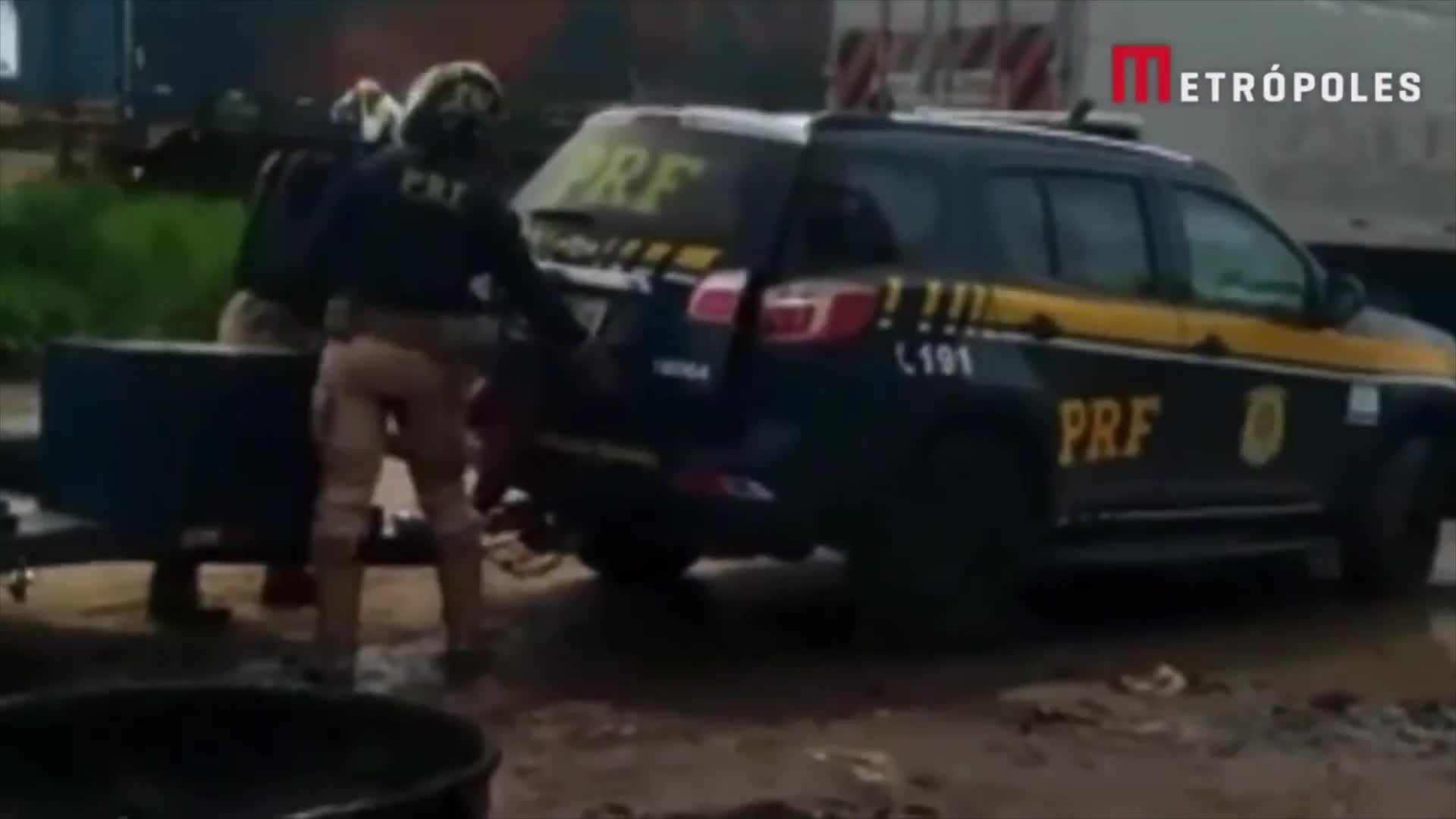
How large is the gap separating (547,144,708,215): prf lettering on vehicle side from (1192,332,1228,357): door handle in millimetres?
2041

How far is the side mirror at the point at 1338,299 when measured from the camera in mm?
11148

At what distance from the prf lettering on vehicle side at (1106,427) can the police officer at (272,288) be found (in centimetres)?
247

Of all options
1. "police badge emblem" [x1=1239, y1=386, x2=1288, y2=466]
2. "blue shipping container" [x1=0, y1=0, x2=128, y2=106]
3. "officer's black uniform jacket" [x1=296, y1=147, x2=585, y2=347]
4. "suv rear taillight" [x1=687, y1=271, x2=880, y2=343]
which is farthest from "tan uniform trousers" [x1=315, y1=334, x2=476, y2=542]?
"blue shipping container" [x1=0, y1=0, x2=128, y2=106]

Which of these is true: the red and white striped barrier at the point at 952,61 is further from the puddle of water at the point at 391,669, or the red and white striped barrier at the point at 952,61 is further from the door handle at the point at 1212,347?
the puddle of water at the point at 391,669

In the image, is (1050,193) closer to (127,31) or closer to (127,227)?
(127,227)

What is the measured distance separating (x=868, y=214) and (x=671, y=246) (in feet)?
2.13

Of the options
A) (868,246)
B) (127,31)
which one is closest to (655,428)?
(868,246)

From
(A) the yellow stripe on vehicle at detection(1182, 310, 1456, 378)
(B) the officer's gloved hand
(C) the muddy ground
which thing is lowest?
(C) the muddy ground

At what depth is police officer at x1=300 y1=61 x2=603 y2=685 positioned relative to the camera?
29.0 feet

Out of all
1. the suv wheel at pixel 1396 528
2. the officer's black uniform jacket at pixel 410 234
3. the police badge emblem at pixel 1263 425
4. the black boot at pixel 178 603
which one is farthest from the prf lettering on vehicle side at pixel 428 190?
the suv wheel at pixel 1396 528

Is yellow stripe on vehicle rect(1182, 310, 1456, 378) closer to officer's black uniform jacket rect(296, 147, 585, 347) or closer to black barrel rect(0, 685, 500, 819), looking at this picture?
officer's black uniform jacket rect(296, 147, 585, 347)

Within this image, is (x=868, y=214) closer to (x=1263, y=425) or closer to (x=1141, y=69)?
(x=1263, y=425)

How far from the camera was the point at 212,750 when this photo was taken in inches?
159

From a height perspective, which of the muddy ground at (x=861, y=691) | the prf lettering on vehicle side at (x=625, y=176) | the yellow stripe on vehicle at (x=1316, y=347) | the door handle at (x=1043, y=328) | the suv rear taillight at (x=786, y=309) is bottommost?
the muddy ground at (x=861, y=691)
